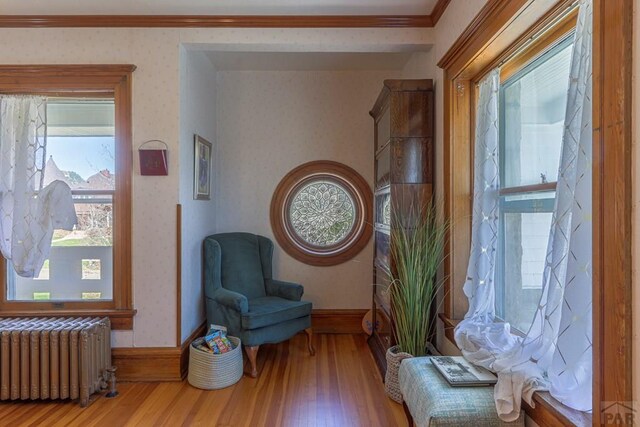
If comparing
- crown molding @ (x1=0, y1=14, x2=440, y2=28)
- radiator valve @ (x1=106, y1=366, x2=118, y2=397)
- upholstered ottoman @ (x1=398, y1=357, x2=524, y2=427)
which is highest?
crown molding @ (x1=0, y1=14, x2=440, y2=28)

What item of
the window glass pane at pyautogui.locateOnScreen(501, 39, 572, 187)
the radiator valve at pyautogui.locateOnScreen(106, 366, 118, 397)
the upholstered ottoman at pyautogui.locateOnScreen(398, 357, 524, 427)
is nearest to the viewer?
the upholstered ottoman at pyautogui.locateOnScreen(398, 357, 524, 427)

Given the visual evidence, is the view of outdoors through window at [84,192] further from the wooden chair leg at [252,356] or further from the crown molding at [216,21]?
the wooden chair leg at [252,356]

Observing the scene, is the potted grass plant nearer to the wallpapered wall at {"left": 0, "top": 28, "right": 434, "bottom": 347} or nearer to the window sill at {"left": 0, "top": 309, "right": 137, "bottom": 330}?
the wallpapered wall at {"left": 0, "top": 28, "right": 434, "bottom": 347}

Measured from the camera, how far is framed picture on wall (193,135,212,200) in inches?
119

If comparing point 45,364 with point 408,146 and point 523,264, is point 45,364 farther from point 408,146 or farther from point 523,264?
point 523,264

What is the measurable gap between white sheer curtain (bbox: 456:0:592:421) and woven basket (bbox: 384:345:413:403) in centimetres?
85

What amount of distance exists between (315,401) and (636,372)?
6.00ft

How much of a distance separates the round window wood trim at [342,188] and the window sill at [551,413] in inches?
90.5

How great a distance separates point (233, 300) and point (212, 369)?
1.58 feet

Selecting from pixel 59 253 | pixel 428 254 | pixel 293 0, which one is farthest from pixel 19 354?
pixel 293 0

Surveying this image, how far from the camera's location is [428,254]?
2.29 metres

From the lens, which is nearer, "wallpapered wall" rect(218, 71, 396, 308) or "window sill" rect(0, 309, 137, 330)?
"window sill" rect(0, 309, 137, 330)

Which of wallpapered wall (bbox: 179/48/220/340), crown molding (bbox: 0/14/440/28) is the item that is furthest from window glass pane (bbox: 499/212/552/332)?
wallpapered wall (bbox: 179/48/220/340)

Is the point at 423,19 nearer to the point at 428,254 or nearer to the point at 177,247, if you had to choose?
the point at 428,254
